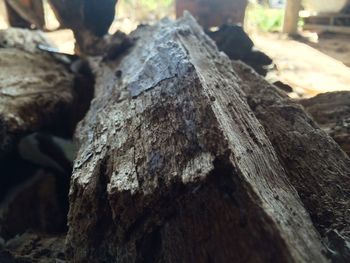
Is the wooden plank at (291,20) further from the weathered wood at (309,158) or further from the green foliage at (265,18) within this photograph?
the weathered wood at (309,158)

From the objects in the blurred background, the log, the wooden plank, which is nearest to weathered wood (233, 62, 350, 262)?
the log

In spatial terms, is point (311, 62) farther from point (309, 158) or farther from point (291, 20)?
point (309, 158)

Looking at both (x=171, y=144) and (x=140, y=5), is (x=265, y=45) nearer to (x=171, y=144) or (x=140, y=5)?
(x=140, y=5)

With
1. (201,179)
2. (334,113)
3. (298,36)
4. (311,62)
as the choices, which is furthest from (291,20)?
(201,179)

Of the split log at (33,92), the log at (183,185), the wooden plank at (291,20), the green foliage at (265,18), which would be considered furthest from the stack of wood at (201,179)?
the green foliage at (265,18)

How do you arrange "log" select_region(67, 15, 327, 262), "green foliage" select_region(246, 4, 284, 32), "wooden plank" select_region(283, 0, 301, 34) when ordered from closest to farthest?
"log" select_region(67, 15, 327, 262) → "wooden plank" select_region(283, 0, 301, 34) → "green foliage" select_region(246, 4, 284, 32)

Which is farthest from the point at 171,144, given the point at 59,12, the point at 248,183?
the point at 59,12

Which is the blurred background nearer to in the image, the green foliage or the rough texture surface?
the green foliage
